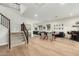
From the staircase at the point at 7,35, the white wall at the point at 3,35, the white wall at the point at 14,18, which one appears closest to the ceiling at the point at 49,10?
the white wall at the point at 14,18

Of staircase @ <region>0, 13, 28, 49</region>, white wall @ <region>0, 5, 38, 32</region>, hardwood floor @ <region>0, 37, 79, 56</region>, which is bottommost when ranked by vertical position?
hardwood floor @ <region>0, 37, 79, 56</region>

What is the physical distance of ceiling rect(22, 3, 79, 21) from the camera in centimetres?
295

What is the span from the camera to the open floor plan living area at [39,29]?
2928mm

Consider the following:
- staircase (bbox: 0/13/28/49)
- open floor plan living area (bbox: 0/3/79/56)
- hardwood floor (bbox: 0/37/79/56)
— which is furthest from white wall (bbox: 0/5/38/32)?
hardwood floor (bbox: 0/37/79/56)

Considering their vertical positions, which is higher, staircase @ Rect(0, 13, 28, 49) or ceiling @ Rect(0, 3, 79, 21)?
ceiling @ Rect(0, 3, 79, 21)

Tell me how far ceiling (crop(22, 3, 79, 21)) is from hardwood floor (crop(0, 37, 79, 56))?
639mm

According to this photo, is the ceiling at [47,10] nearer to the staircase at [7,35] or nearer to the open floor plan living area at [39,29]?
the open floor plan living area at [39,29]

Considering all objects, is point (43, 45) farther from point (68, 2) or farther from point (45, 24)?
point (68, 2)

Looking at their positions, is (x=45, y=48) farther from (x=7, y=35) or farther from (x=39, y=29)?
(x=7, y=35)

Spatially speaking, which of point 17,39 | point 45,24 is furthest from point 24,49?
point 45,24

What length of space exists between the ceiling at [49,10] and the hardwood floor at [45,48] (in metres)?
0.64

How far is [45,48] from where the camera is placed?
10.0 ft

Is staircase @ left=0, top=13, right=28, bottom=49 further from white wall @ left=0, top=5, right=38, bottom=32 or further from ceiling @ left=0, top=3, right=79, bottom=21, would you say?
ceiling @ left=0, top=3, right=79, bottom=21

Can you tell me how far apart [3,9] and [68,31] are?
181cm
